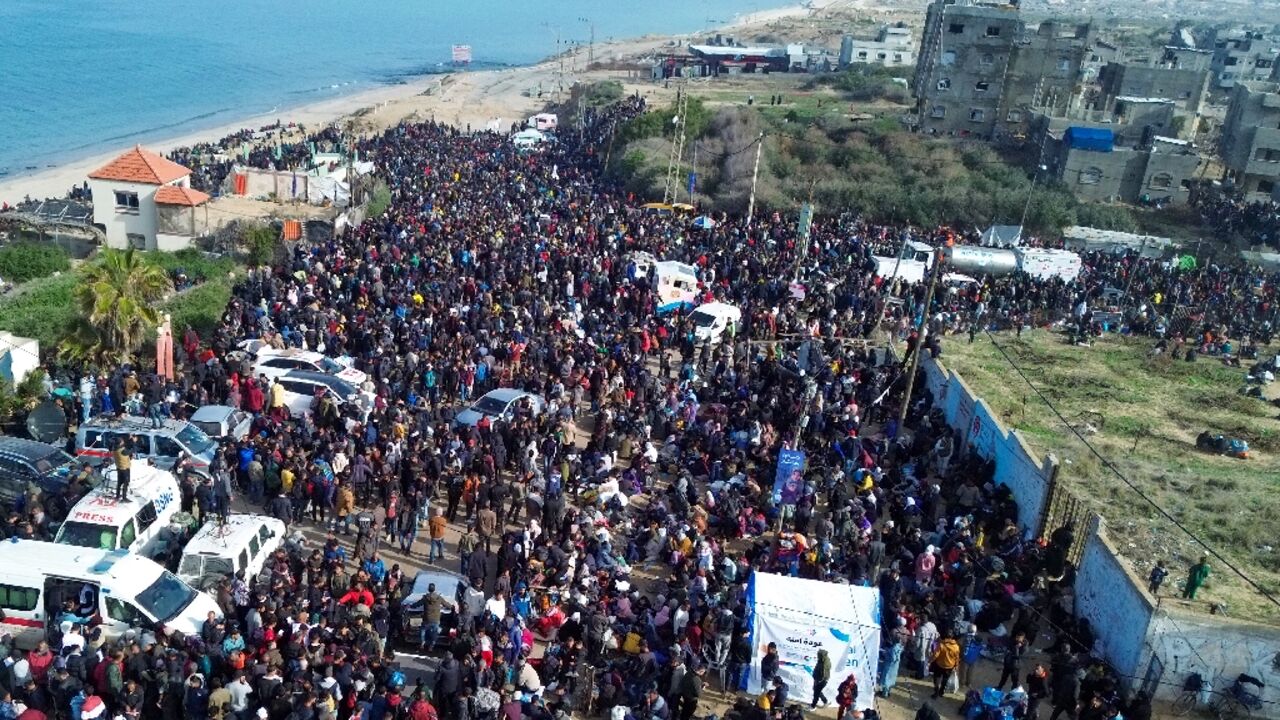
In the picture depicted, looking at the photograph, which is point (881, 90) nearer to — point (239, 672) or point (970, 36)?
point (970, 36)

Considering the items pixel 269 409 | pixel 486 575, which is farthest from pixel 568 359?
pixel 486 575

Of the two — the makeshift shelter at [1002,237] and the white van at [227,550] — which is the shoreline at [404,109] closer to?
the makeshift shelter at [1002,237]

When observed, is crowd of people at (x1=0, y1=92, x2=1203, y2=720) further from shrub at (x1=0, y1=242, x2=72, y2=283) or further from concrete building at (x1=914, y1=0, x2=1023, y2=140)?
concrete building at (x1=914, y1=0, x2=1023, y2=140)

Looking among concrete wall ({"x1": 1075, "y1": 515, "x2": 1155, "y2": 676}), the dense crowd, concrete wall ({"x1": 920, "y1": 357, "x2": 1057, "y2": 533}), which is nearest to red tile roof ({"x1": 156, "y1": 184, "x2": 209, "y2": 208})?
the dense crowd

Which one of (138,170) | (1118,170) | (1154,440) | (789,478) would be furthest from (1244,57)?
(789,478)

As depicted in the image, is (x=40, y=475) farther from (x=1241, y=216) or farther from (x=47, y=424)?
(x=1241, y=216)

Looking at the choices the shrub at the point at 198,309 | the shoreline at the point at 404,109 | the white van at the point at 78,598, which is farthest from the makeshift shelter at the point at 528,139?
the white van at the point at 78,598

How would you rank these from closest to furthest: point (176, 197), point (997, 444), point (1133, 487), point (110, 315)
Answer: point (997, 444), point (1133, 487), point (110, 315), point (176, 197)
